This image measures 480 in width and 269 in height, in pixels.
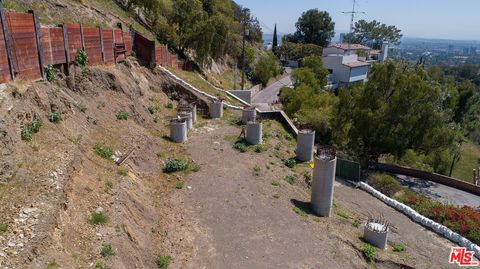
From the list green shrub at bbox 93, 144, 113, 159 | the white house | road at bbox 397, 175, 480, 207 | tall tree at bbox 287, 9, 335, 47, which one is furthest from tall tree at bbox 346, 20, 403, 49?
green shrub at bbox 93, 144, 113, 159

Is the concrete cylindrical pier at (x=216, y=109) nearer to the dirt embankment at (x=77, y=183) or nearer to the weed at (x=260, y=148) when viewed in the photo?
the weed at (x=260, y=148)

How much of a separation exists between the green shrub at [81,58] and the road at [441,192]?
2138 cm

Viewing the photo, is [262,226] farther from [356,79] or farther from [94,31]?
[356,79]

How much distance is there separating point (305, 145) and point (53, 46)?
13111mm

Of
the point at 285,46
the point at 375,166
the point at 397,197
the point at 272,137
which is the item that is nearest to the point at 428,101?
the point at 375,166

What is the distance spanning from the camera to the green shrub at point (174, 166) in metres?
15.9

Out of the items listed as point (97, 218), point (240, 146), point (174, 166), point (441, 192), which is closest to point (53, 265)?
point (97, 218)

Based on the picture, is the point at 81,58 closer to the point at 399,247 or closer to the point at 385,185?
the point at 399,247

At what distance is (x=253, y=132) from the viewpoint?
66.3 feet


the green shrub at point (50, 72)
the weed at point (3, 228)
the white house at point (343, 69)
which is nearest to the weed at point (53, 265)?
the weed at point (3, 228)

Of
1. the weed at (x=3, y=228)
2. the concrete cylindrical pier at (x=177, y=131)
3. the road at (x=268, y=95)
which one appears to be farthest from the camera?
the road at (x=268, y=95)

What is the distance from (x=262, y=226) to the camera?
1296 centimetres

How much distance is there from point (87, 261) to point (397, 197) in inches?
711

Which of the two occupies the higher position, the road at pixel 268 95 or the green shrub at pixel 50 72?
the green shrub at pixel 50 72
